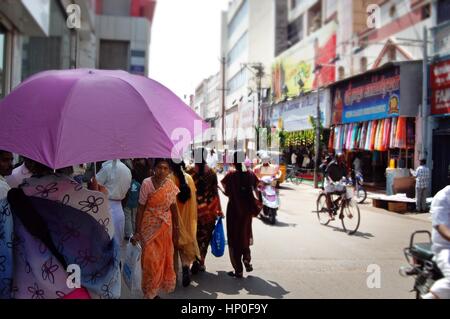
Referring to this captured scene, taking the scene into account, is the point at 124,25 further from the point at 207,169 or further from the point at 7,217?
the point at 7,217

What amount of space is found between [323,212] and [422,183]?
A: 387cm

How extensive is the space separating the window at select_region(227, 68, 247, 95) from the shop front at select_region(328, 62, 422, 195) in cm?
2545

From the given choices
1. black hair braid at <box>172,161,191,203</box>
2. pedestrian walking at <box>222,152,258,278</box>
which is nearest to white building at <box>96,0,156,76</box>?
pedestrian walking at <box>222,152,258,278</box>

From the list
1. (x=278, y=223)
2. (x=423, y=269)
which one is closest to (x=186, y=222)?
(x=423, y=269)

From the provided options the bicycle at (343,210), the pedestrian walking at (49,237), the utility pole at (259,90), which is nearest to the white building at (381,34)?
the bicycle at (343,210)

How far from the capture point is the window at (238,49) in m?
49.5

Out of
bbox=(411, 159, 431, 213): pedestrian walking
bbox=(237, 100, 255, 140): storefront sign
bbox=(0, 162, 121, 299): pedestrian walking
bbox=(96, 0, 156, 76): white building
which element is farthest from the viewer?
bbox=(237, 100, 255, 140): storefront sign

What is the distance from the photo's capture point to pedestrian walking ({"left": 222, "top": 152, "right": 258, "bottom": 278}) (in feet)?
21.0

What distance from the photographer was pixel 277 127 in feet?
106

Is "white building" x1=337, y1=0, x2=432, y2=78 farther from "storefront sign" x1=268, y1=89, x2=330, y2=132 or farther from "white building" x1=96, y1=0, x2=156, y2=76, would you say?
"white building" x1=96, y1=0, x2=156, y2=76

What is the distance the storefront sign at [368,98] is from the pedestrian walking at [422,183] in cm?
466

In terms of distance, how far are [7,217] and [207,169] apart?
14.0 feet

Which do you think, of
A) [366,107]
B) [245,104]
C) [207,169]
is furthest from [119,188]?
[245,104]

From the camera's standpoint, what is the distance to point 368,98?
19578 mm
